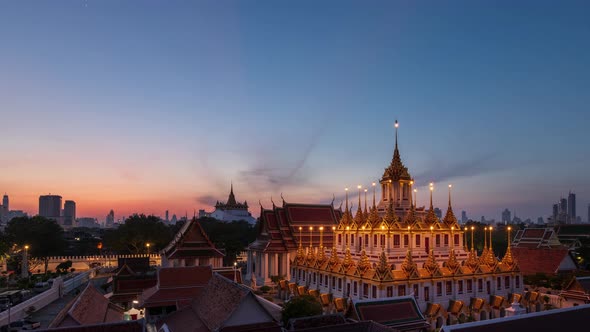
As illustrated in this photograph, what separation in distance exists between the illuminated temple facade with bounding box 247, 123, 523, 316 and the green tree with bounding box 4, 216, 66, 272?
38557 mm

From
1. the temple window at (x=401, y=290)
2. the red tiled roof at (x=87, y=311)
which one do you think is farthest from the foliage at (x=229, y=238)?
the red tiled roof at (x=87, y=311)

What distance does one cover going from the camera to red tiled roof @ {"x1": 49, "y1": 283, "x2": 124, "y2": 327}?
18.1 meters

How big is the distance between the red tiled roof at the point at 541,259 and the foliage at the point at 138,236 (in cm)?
5398

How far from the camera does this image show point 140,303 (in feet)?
92.0

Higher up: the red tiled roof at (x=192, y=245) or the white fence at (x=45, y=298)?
the red tiled roof at (x=192, y=245)

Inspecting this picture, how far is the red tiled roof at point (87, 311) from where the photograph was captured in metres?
18.1

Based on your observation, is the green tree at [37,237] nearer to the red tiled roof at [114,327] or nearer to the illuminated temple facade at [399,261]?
the illuminated temple facade at [399,261]

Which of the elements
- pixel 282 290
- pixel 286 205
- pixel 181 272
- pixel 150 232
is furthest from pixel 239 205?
pixel 181 272

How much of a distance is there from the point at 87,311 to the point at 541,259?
49.6 metres

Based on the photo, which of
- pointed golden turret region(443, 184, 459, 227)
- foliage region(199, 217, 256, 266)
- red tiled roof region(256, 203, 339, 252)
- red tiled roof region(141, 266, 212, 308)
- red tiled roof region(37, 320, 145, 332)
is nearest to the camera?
red tiled roof region(37, 320, 145, 332)

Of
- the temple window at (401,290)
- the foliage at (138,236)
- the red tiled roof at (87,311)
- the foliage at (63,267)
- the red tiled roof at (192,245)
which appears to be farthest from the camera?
the foliage at (138,236)

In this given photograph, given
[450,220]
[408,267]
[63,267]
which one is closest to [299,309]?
[408,267]

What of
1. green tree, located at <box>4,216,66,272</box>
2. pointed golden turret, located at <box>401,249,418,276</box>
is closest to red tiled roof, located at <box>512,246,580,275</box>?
pointed golden turret, located at <box>401,249,418,276</box>

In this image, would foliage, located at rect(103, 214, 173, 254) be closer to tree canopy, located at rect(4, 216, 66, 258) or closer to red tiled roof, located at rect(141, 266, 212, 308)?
tree canopy, located at rect(4, 216, 66, 258)
